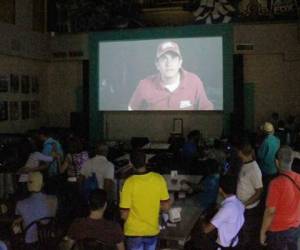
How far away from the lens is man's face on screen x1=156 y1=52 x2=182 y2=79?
45.3 ft

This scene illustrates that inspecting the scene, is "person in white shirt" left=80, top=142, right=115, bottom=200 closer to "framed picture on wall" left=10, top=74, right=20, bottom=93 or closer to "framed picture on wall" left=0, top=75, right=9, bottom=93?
"framed picture on wall" left=0, top=75, right=9, bottom=93

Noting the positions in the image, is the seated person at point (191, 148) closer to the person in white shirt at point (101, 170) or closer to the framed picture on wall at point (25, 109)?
the person in white shirt at point (101, 170)

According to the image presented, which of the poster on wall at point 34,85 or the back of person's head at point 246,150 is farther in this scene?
the poster on wall at point 34,85

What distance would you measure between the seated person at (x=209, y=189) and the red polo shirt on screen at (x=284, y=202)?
1417 mm

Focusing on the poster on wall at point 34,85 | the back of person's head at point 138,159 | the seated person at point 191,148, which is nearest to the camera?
the back of person's head at point 138,159

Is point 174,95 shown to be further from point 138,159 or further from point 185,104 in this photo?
point 138,159

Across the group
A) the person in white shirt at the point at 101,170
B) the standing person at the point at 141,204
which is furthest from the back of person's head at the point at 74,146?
the standing person at the point at 141,204

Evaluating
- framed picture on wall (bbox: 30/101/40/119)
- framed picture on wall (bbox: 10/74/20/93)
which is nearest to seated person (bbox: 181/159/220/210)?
framed picture on wall (bbox: 10/74/20/93)

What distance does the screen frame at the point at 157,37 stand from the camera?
44.3ft

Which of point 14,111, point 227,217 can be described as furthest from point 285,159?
point 14,111

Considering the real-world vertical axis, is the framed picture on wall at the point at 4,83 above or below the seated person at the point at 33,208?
above

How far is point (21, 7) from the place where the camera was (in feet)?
44.9

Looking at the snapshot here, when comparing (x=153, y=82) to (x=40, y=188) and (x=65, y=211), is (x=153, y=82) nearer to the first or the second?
(x=65, y=211)

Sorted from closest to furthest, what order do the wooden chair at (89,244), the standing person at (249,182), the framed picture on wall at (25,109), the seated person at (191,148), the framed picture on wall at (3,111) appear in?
the wooden chair at (89,244)
the standing person at (249,182)
the seated person at (191,148)
the framed picture on wall at (3,111)
the framed picture on wall at (25,109)
